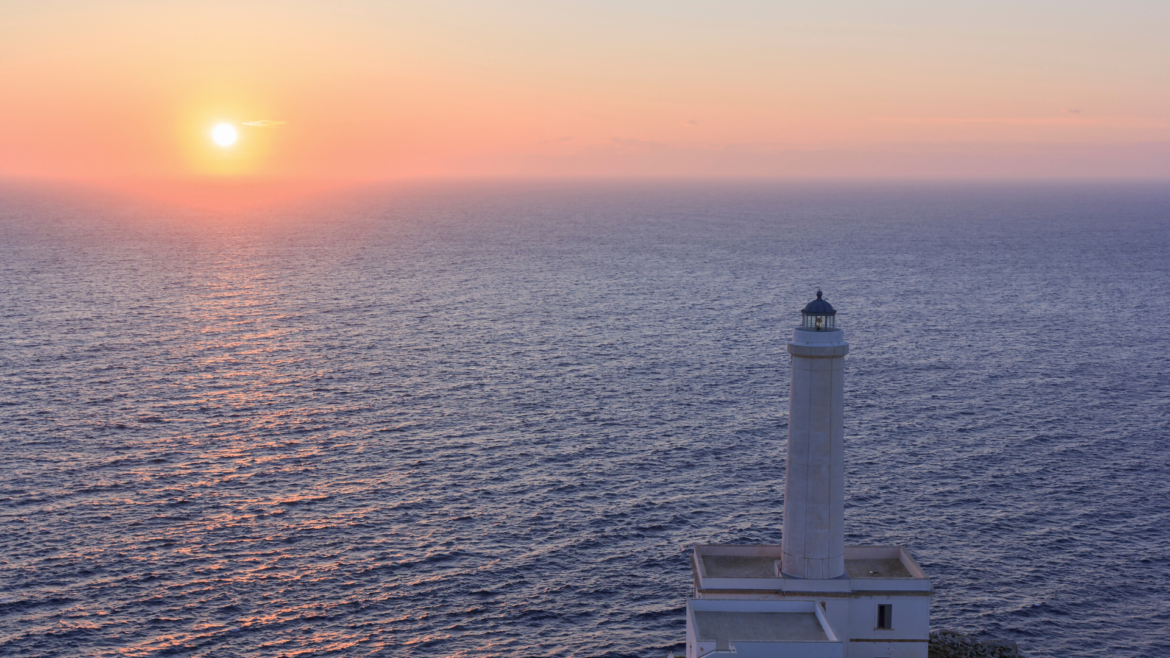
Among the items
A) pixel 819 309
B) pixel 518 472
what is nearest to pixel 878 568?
pixel 819 309

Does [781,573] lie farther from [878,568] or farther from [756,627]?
[878,568]

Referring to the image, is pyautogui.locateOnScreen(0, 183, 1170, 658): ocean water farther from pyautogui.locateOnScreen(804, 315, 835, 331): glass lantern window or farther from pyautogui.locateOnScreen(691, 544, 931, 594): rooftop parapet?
pyautogui.locateOnScreen(804, 315, 835, 331): glass lantern window

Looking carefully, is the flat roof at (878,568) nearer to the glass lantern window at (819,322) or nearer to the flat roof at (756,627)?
the flat roof at (756,627)

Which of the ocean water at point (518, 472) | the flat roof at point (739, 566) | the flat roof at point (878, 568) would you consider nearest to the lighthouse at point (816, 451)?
the flat roof at point (739, 566)

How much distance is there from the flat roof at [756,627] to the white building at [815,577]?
42 mm

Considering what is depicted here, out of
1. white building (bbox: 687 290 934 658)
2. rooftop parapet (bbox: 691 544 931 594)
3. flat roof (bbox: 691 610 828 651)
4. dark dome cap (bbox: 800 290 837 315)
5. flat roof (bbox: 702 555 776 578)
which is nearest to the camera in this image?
flat roof (bbox: 691 610 828 651)

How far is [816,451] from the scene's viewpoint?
41.9 metres

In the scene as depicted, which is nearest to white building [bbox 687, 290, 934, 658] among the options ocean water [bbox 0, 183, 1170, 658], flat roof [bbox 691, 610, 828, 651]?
flat roof [bbox 691, 610, 828, 651]

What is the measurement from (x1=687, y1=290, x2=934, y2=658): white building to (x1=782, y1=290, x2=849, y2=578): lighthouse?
4 cm

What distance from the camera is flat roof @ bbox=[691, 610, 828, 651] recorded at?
39.5 m

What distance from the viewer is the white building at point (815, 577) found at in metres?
40.9

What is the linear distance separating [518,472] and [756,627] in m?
36.5

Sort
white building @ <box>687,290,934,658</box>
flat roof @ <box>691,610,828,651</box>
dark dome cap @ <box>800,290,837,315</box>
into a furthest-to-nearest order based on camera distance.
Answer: dark dome cap @ <box>800,290,837,315</box>
white building @ <box>687,290,934,658</box>
flat roof @ <box>691,610,828,651</box>

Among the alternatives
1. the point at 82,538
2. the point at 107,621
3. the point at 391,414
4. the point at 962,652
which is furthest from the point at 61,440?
the point at 962,652
